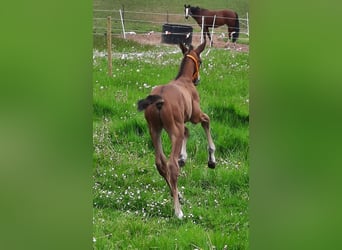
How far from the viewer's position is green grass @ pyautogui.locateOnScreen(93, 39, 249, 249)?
2.38 metres

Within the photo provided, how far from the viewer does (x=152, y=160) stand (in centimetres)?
244

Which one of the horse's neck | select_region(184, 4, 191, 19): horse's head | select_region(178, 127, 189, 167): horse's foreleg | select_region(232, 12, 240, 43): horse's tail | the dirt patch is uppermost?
select_region(184, 4, 191, 19): horse's head

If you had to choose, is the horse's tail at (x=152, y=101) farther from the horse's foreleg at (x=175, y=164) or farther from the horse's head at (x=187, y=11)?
the horse's head at (x=187, y=11)

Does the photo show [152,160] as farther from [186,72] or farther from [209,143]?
[186,72]

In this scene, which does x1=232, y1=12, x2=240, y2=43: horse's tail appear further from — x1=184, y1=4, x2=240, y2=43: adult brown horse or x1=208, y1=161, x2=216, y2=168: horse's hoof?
A: x1=208, y1=161, x2=216, y2=168: horse's hoof

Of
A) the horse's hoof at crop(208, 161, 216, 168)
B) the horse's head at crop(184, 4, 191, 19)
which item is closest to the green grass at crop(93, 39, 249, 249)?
the horse's hoof at crop(208, 161, 216, 168)

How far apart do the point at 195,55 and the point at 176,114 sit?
11.8 inches

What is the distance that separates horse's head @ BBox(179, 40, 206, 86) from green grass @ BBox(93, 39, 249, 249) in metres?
0.03

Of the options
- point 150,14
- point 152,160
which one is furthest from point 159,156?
point 150,14

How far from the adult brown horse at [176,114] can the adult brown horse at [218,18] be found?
0.11 metres
